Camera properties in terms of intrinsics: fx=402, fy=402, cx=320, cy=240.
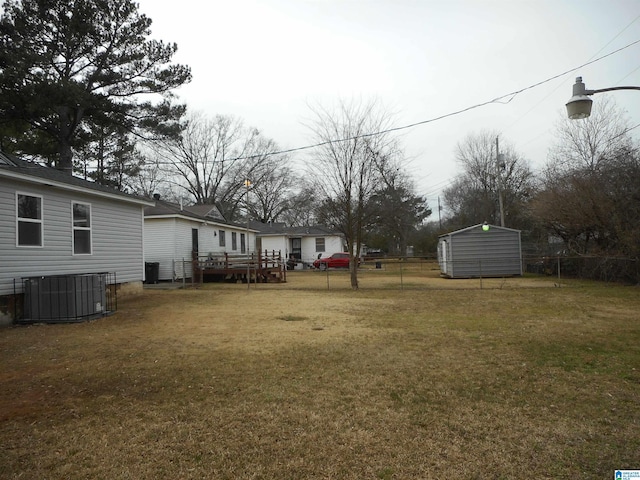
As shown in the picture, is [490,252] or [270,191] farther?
[270,191]

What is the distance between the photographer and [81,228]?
10.9m

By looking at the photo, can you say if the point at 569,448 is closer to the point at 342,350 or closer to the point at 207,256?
the point at 342,350

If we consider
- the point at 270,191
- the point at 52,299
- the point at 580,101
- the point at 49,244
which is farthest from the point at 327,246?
the point at 580,101

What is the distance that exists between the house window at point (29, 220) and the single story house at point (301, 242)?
901 inches

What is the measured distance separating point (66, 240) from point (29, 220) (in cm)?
→ 117

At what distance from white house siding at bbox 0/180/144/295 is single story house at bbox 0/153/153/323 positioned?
18mm

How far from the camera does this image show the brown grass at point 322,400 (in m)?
2.92

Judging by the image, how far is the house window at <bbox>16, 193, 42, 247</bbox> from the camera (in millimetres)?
9016

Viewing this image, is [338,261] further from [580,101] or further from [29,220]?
[580,101]

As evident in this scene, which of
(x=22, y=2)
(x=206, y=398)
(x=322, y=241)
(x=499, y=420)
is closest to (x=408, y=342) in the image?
(x=499, y=420)

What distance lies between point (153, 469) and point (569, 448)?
3.07 metres

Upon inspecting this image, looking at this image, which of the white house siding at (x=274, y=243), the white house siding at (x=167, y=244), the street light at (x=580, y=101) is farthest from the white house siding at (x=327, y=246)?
the street light at (x=580, y=101)

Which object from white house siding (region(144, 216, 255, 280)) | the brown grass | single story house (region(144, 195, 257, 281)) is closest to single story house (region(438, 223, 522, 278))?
the brown grass

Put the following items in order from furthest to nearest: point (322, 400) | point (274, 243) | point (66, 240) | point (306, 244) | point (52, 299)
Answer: point (306, 244)
point (274, 243)
point (66, 240)
point (52, 299)
point (322, 400)
